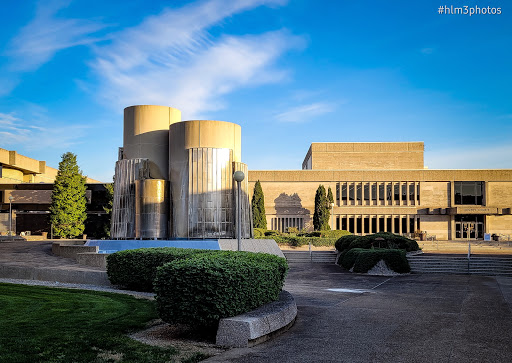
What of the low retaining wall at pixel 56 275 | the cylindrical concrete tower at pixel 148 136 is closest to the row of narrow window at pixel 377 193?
the cylindrical concrete tower at pixel 148 136

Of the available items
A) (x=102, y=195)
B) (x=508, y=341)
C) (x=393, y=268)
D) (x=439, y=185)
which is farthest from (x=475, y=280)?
(x=102, y=195)

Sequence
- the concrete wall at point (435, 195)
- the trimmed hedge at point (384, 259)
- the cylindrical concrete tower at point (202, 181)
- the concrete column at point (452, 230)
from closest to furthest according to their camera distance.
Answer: the trimmed hedge at point (384, 259) < the cylindrical concrete tower at point (202, 181) < the concrete column at point (452, 230) < the concrete wall at point (435, 195)

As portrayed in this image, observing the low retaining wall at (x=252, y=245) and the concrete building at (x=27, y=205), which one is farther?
the concrete building at (x=27, y=205)

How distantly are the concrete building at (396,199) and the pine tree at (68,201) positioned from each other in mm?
17704

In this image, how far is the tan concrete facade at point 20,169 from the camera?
210 feet

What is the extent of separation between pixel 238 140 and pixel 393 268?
990cm

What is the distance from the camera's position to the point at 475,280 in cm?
2036

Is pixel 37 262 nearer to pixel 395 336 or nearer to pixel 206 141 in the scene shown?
pixel 206 141

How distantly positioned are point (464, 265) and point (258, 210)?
2432cm

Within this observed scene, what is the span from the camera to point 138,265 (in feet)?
45.3

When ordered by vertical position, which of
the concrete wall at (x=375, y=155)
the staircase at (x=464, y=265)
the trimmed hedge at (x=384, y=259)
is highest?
the concrete wall at (x=375, y=155)

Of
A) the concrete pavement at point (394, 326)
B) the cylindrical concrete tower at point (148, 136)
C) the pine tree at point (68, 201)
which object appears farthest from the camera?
Answer: the pine tree at point (68, 201)

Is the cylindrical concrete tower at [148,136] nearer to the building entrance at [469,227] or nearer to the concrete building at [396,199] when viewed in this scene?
the concrete building at [396,199]

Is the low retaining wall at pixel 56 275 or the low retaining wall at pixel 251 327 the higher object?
the low retaining wall at pixel 251 327
